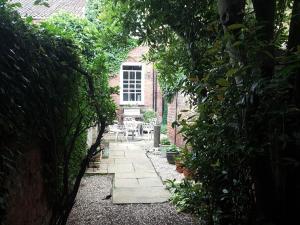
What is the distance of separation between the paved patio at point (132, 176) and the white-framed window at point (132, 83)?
6.17 metres

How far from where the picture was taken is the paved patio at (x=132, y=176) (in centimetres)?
556

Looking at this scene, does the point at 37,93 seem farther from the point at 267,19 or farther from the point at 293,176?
the point at 293,176

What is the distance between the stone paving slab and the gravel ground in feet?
0.83

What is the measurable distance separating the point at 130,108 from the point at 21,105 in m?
14.0

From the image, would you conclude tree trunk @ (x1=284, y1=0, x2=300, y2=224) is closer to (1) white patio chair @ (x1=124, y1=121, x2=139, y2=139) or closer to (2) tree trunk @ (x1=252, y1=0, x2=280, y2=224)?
(2) tree trunk @ (x1=252, y1=0, x2=280, y2=224)

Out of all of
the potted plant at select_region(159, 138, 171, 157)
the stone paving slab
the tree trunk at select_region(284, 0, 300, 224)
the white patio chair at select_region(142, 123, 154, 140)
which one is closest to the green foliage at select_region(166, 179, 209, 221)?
the stone paving slab

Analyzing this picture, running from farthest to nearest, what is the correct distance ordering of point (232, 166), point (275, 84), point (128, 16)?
point (128, 16), point (232, 166), point (275, 84)

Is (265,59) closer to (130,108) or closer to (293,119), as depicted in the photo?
(293,119)

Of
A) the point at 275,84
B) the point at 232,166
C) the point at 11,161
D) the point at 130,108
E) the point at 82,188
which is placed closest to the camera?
the point at 275,84

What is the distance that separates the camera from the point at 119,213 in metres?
4.79

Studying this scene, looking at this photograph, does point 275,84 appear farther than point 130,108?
No

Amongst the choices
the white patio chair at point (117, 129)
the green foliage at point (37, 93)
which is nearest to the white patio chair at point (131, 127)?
the white patio chair at point (117, 129)

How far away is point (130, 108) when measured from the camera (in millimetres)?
16250

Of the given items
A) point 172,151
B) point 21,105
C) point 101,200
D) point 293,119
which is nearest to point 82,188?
point 101,200
